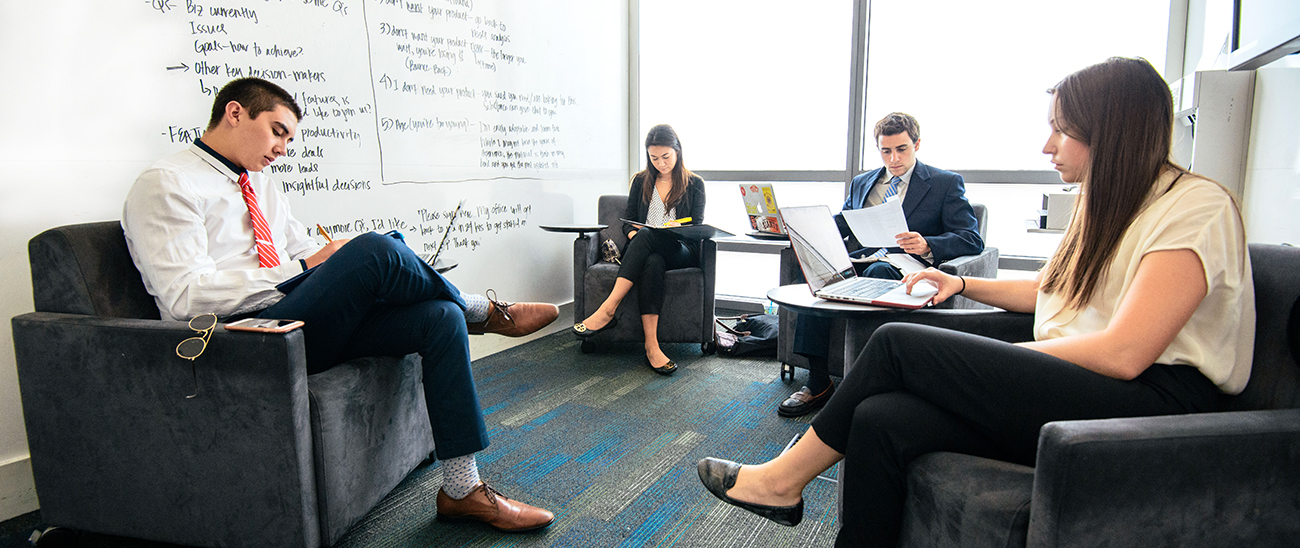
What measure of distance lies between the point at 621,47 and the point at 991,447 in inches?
146

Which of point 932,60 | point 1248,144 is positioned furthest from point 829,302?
point 932,60

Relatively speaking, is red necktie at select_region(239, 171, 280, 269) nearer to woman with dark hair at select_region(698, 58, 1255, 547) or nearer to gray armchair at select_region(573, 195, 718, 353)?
woman with dark hair at select_region(698, 58, 1255, 547)

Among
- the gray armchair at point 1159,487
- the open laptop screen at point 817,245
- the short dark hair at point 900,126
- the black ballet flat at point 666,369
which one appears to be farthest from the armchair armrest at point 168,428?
the short dark hair at point 900,126

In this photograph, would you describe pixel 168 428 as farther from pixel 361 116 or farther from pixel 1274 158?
pixel 1274 158

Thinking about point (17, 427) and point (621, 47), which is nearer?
point (17, 427)

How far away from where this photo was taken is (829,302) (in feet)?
5.45

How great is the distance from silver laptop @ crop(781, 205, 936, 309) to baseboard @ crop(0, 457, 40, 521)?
2050mm

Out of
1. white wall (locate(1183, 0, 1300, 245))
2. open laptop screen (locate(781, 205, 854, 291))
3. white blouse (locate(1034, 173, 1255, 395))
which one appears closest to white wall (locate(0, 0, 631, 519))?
open laptop screen (locate(781, 205, 854, 291))

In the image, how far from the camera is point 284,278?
1.63 meters

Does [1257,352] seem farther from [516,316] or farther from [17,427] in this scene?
[17,427]

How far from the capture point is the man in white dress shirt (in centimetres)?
153

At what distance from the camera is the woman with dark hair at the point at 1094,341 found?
1.06 meters

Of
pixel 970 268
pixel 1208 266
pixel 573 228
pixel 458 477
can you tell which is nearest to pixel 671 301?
pixel 573 228

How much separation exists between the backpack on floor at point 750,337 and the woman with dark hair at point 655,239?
349mm
